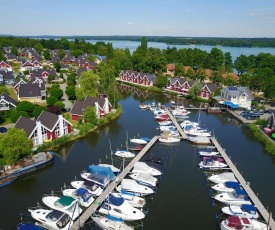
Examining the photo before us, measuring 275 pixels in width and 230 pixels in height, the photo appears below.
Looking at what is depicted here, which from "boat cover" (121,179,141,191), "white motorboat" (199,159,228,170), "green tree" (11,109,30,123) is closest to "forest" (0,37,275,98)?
"green tree" (11,109,30,123)

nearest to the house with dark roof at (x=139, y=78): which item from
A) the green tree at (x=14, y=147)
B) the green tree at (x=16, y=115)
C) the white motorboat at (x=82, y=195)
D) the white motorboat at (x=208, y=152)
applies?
the green tree at (x=16, y=115)

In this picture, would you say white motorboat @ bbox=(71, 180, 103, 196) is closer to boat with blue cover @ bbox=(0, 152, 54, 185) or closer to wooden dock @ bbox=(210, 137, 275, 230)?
boat with blue cover @ bbox=(0, 152, 54, 185)

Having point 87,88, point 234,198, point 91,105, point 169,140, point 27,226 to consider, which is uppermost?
point 87,88

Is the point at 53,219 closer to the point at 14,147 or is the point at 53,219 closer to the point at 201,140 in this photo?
the point at 14,147

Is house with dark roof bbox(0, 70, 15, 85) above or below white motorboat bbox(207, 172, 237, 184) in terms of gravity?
above

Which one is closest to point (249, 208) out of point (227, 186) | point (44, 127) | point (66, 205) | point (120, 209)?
point (227, 186)

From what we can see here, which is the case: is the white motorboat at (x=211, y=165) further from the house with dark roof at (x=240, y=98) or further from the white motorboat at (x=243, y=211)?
the house with dark roof at (x=240, y=98)
